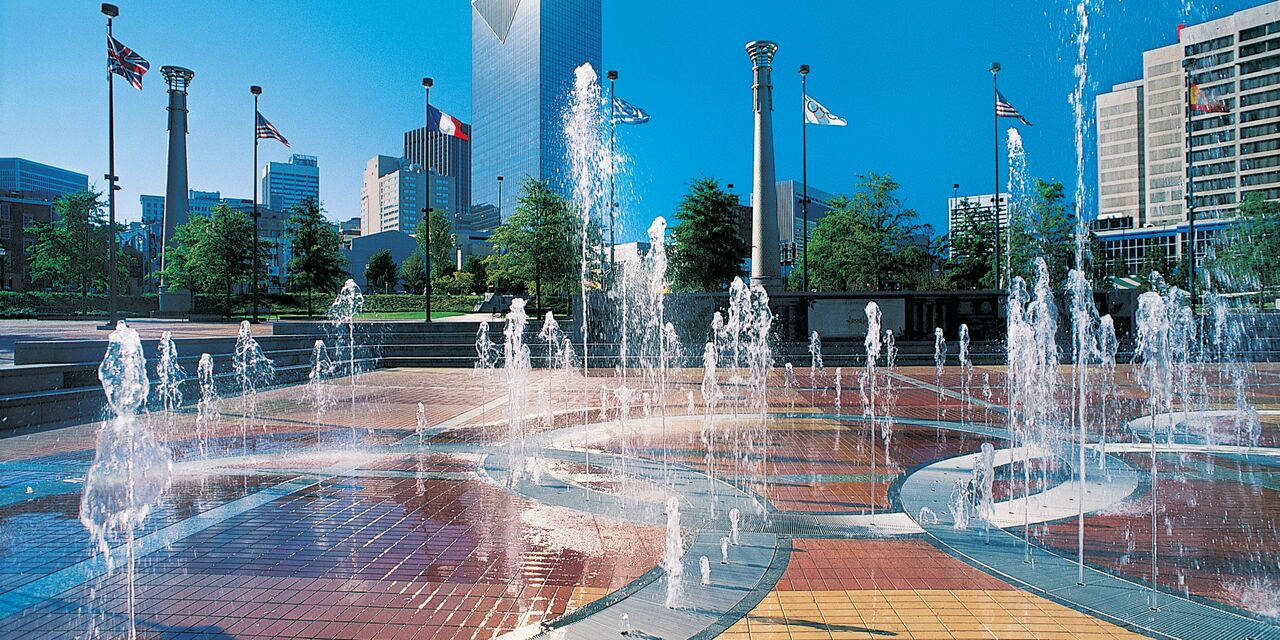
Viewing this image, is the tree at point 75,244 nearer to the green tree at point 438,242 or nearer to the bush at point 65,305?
the bush at point 65,305

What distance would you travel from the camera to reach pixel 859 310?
23.4 meters

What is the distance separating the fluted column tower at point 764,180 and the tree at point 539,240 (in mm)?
9356

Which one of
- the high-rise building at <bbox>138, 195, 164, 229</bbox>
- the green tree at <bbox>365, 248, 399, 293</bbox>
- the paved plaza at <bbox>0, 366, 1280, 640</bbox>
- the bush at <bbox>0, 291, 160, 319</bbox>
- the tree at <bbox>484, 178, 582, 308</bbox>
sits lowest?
the paved plaza at <bbox>0, 366, 1280, 640</bbox>

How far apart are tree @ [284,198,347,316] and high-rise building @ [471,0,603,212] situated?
5279cm

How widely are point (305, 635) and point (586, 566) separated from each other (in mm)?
1749

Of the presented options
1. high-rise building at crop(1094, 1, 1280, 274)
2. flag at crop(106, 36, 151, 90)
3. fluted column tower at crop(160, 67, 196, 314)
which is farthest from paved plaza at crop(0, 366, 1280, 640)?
high-rise building at crop(1094, 1, 1280, 274)

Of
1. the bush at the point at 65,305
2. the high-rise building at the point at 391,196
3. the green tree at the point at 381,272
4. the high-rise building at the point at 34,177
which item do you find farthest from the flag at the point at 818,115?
the high-rise building at the point at 391,196

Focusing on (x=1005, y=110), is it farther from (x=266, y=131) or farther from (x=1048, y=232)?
(x=266, y=131)

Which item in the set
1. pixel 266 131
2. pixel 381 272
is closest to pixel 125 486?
pixel 266 131

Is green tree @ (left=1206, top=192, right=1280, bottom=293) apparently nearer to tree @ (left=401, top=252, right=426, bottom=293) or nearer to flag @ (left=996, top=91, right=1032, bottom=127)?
flag @ (left=996, top=91, right=1032, bottom=127)

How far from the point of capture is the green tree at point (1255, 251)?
40.1 meters

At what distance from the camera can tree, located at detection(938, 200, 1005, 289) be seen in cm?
3844

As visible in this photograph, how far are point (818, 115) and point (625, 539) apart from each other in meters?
24.1

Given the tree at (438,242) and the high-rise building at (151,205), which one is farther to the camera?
the high-rise building at (151,205)
